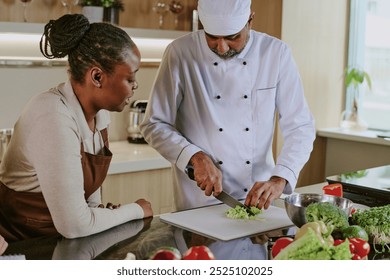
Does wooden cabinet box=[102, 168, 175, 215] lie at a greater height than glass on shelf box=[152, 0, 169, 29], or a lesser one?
lesser

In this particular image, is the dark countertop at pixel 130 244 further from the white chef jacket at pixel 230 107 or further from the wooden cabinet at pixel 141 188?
the wooden cabinet at pixel 141 188

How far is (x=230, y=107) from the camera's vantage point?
250cm

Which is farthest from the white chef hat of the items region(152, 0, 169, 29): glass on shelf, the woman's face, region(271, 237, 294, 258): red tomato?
region(152, 0, 169, 29): glass on shelf

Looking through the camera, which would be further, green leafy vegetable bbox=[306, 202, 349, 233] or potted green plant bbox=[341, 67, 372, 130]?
potted green plant bbox=[341, 67, 372, 130]

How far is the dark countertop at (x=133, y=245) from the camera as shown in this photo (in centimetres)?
165

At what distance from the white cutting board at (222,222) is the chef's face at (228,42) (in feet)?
1.90

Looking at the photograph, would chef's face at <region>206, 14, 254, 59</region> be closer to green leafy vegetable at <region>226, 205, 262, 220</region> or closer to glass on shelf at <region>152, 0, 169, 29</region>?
green leafy vegetable at <region>226, 205, 262, 220</region>

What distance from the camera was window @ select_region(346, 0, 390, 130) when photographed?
475cm

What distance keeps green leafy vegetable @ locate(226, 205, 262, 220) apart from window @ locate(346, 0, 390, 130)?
2.99 m

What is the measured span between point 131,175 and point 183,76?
1246 mm

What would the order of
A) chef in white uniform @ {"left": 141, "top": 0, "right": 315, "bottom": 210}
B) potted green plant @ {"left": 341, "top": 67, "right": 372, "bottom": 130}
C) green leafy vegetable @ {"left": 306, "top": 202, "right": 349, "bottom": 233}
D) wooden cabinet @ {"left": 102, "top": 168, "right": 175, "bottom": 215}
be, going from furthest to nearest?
potted green plant @ {"left": 341, "top": 67, "right": 372, "bottom": 130}
wooden cabinet @ {"left": 102, "top": 168, "right": 175, "bottom": 215}
chef in white uniform @ {"left": 141, "top": 0, "right": 315, "bottom": 210}
green leafy vegetable @ {"left": 306, "top": 202, "right": 349, "bottom": 233}

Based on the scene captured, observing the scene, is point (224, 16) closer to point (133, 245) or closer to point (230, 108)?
point (230, 108)
